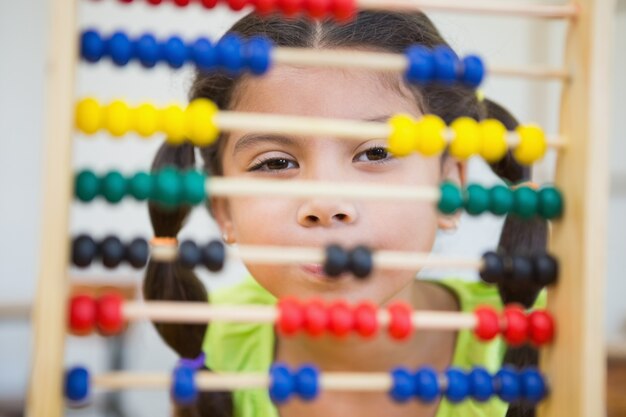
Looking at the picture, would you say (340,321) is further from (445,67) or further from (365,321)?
(445,67)

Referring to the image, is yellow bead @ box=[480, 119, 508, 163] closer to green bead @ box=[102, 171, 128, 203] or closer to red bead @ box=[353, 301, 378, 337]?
red bead @ box=[353, 301, 378, 337]

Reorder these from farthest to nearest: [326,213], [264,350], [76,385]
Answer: [264,350] → [326,213] → [76,385]

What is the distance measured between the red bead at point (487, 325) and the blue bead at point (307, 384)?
180 millimetres

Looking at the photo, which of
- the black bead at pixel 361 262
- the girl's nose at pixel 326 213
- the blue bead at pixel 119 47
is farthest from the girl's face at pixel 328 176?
the blue bead at pixel 119 47

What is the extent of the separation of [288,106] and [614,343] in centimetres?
185

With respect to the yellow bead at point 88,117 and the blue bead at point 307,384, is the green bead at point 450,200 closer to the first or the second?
the blue bead at point 307,384

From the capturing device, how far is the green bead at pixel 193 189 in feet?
2.31

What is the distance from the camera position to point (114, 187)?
0.72m

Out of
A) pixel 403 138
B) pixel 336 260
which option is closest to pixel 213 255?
pixel 336 260

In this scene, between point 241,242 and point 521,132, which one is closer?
point 521,132

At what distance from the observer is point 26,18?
9.28ft

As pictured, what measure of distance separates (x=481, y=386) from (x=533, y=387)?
2.0 inches

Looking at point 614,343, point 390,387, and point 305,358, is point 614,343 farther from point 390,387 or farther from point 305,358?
point 390,387

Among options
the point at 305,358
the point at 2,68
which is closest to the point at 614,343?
the point at 305,358
